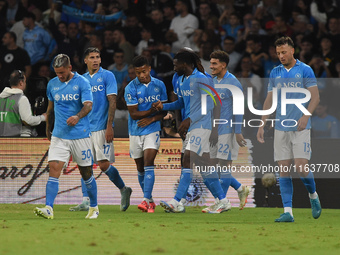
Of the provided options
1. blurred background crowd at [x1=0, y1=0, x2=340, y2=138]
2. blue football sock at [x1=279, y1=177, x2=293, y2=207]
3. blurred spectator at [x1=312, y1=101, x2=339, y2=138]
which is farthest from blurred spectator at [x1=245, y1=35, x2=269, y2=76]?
blue football sock at [x1=279, y1=177, x2=293, y2=207]

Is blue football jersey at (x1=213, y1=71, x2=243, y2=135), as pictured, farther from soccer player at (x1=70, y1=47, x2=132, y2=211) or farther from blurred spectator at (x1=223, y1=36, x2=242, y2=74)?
blurred spectator at (x1=223, y1=36, x2=242, y2=74)

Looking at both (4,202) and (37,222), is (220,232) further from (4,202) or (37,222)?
(4,202)

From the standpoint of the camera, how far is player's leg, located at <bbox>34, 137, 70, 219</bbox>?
27.8 feet

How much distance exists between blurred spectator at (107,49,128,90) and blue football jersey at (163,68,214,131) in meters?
4.46

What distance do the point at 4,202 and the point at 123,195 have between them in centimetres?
261

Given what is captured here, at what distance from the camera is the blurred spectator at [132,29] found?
16.0 m

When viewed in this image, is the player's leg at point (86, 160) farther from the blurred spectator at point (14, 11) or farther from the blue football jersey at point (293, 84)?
the blurred spectator at point (14, 11)

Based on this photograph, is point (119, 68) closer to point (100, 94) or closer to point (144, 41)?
point (144, 41)

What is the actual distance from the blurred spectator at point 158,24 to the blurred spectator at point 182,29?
0.20 metres

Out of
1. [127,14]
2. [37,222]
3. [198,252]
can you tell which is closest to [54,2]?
[127,14]

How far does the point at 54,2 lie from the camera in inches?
695

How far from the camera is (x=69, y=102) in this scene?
28.6 ft

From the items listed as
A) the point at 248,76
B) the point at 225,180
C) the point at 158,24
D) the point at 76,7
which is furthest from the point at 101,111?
the point at 76,7

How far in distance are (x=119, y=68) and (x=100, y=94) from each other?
4.25 meters
